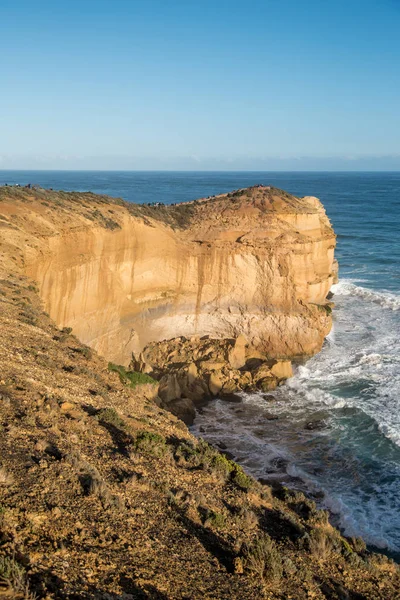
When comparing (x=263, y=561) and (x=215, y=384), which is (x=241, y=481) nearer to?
(x=263, y=561)

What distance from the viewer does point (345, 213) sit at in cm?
8088

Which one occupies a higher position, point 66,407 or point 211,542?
point 66,407

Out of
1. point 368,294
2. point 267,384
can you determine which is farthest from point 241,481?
point 368,294

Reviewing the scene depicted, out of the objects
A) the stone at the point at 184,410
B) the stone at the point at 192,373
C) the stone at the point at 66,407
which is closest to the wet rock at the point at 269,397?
the stone at the point at 192,373

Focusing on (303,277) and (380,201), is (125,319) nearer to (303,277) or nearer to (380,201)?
(303,277)

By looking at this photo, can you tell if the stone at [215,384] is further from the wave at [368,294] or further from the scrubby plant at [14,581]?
the scrubby plant at [14,581]

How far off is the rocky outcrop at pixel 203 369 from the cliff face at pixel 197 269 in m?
0.84

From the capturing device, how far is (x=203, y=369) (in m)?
25.5

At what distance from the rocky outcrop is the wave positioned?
565 inches

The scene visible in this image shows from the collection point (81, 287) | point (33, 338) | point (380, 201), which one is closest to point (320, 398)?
point (81, 287)

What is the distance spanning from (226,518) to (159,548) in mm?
2130

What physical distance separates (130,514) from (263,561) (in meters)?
2.31

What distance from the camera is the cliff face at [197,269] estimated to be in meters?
24.3

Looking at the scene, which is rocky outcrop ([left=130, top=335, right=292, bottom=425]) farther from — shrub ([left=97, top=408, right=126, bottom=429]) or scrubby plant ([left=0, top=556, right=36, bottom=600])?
scrubby plant ([left=0, top=556, right=36, bottom=600])
